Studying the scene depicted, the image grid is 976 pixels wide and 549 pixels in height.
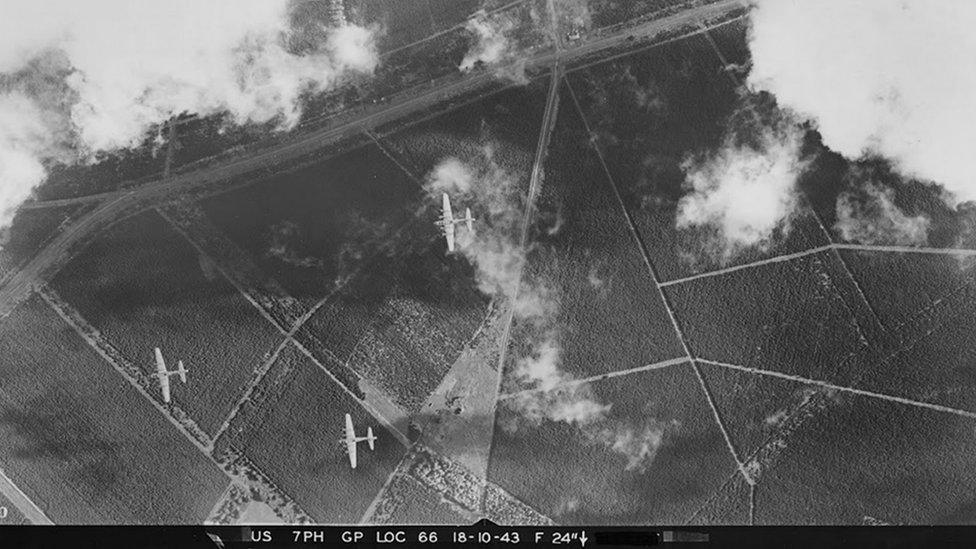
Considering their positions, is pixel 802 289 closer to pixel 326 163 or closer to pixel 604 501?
pixel 604 501

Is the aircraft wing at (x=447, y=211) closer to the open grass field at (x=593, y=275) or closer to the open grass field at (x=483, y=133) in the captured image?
the open grass field at (x=483, y=133)

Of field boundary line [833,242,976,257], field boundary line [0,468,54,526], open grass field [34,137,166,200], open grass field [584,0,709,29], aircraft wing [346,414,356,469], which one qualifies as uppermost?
open grass field [584,0,709,29]

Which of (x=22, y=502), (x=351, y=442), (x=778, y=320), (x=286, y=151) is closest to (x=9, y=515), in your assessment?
(x=22, y=502)

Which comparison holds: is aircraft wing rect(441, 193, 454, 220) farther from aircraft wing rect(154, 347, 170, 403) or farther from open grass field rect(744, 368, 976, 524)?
open grass field rect(744, 368, 976, 524)

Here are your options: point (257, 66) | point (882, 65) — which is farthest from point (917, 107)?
point (257, 66)

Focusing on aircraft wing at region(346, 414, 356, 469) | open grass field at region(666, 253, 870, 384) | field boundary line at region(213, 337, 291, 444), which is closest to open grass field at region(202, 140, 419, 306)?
field boundary line at region(213, 337, 291, 444)

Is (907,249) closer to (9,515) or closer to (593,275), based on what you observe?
(593,275)
